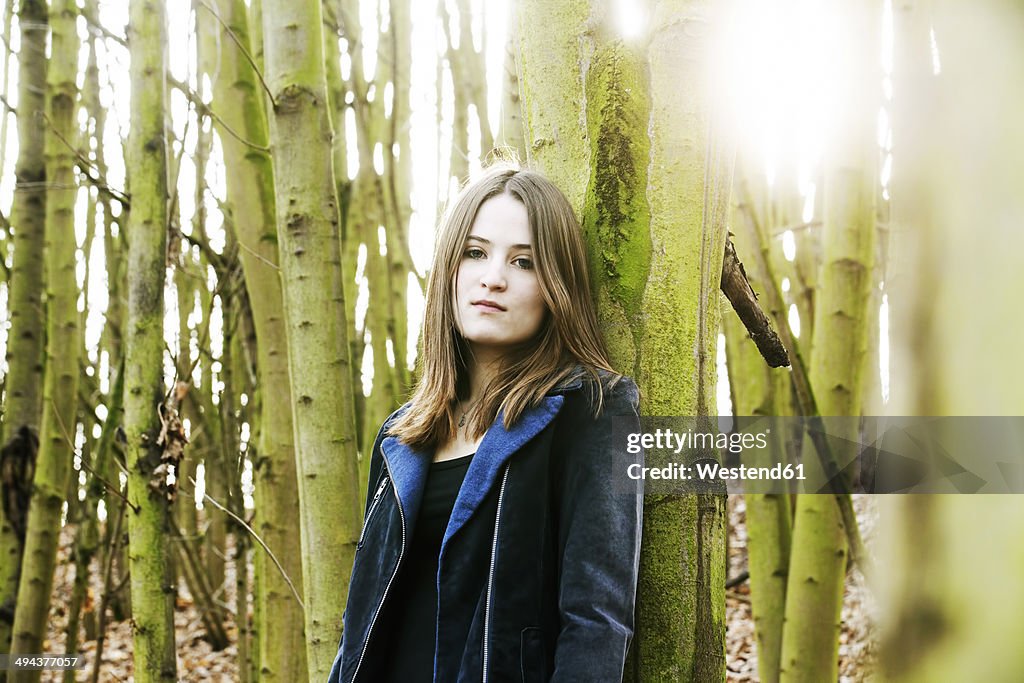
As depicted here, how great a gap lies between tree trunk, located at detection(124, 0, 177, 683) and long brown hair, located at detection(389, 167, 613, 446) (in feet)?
3.94

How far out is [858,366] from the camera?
3.02 metres

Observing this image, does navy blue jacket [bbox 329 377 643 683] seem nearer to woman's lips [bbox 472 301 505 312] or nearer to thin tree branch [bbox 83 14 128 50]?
woman's lips [bbox 472 301 505 312]

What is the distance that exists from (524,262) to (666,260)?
0.90 feet

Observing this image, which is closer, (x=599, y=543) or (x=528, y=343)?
(x=599, y=543)

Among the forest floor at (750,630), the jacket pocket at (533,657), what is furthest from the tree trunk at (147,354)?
the forest floor at (750,630)

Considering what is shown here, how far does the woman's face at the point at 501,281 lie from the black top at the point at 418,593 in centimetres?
26

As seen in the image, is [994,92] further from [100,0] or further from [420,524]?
[100,0]

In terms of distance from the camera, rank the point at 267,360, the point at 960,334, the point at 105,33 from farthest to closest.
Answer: the point at 105,33 < the point at 267,360 < the point at 960,334

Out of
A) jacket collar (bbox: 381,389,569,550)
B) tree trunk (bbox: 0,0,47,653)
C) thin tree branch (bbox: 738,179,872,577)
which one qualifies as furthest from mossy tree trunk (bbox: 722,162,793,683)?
tree trunk (bbox: 0,0,47,653)

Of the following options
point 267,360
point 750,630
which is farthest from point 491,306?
point 750,630

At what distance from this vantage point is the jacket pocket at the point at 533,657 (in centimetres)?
139

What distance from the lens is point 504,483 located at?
1480 millimetres

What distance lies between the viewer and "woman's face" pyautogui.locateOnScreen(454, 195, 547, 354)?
62.2 inches

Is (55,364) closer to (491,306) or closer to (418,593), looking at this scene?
(418,593)
